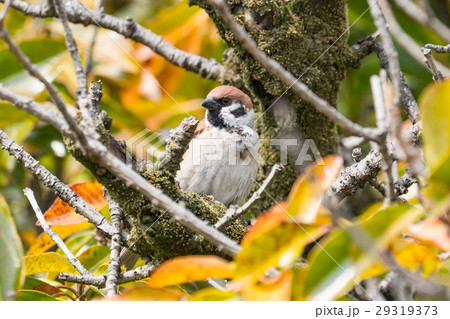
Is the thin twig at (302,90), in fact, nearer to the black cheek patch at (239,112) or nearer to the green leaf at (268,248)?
the green leaf at (268,248)

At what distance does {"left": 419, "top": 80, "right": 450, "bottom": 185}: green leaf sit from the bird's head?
2470 millimetres

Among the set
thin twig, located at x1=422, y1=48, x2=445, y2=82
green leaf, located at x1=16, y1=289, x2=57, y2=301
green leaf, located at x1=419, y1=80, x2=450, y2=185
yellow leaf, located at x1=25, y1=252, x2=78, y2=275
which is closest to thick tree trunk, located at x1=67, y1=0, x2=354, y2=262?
yellow leaf, located at x1=25, y1=252, x2=78, y2=275

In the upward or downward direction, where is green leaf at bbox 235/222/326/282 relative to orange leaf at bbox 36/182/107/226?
downward

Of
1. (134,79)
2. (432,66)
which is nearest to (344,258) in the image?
(432,66)

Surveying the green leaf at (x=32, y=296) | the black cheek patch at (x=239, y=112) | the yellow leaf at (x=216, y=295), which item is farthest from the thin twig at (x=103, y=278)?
the black cheek patch at (x=239, y=112)

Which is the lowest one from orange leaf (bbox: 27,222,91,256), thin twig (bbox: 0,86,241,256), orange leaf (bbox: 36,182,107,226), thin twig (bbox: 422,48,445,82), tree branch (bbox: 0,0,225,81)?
thin twig (bbox: 0,86,241,256)

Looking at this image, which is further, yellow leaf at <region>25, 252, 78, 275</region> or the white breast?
the white breast

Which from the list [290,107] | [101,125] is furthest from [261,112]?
[101,125]

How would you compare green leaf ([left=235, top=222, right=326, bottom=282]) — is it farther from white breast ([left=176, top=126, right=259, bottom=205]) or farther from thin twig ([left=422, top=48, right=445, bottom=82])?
white breast ([left=176, top=126, right=259, bottom=205])

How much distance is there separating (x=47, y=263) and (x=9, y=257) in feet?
3.36

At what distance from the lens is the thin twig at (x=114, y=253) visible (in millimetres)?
2404

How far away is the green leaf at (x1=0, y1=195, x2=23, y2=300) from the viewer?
68.7 inches

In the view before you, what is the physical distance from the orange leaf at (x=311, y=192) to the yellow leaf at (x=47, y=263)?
1.54m

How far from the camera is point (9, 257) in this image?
1755 mm
